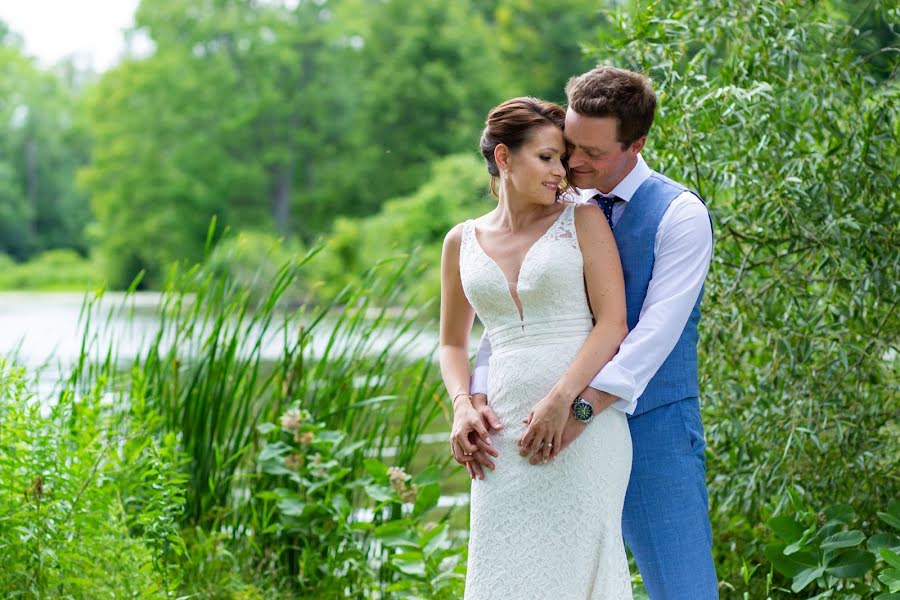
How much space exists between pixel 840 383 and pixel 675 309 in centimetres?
121

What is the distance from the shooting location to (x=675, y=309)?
2.24 meters

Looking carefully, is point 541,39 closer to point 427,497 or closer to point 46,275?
point 46,275

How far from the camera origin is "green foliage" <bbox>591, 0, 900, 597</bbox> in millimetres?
3139

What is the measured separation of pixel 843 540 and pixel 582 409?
3.76ft

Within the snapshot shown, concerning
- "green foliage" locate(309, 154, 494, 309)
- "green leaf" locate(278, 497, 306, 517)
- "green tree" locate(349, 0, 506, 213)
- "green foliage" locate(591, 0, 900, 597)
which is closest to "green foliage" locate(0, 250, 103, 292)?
"green tree" locate(349, 0, 506, 213)

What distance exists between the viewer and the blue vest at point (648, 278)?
233cm

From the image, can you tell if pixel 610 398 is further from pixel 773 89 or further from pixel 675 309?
pixel 773 89

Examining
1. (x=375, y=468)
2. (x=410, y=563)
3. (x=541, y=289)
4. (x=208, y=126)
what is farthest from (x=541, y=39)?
(x=541, y=289)

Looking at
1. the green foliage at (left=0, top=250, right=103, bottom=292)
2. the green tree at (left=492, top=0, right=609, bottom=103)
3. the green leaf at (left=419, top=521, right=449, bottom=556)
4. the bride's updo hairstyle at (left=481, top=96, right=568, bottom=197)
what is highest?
the green tree at (left=492, top=0, right=609, bottom=103)

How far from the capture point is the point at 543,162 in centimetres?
234

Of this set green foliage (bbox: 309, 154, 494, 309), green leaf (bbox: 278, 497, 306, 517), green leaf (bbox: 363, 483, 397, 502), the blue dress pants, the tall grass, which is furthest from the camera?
green foliage (bbox: 309, 154, 494, 309)

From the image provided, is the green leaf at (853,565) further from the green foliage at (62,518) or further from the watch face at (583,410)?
the green foliage at (62,518)

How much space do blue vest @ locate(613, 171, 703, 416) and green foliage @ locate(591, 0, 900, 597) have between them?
0.79 meters

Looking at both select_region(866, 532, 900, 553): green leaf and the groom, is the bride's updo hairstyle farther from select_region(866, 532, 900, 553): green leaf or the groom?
select_region(866, 532, 900, 553): green leaf
